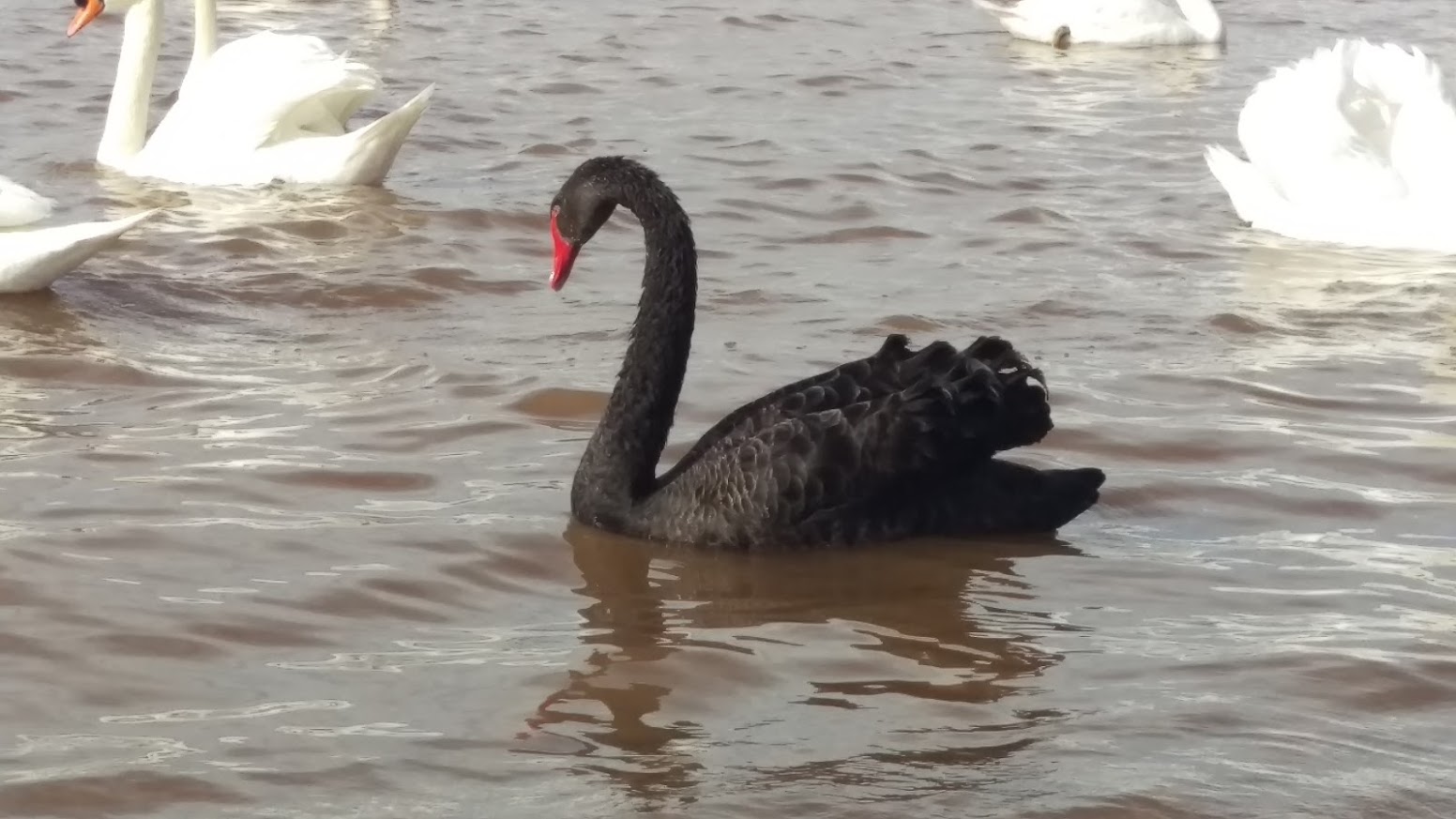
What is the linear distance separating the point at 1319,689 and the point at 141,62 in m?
7.34

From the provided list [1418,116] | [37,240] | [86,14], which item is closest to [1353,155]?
[1418,116]

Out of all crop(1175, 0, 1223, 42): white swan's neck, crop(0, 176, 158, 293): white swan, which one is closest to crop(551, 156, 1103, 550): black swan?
crop(0, 176, 158, 293): white swan

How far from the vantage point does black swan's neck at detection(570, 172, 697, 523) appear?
18.7 feet

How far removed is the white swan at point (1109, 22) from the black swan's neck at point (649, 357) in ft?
31.6

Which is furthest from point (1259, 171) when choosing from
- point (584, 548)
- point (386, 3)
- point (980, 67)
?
point (386, 3)

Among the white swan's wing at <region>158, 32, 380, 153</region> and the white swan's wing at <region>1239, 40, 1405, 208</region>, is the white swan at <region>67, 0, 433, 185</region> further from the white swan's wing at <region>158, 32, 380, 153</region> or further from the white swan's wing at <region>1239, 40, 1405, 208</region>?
the white swan's wing at <region>1239, 40, 1405, 208</region>

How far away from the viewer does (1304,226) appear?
31.2ft

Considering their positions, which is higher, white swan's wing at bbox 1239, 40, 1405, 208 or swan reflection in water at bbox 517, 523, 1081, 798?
white swan's wing at bbox 1239, 40, 1405, 208

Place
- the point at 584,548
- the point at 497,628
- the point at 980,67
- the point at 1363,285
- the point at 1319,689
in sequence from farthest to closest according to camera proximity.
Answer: the point at 980,67 → the point at 1363,285 → the point at 584,548 → the point at 497,628 → the point at 1319,689

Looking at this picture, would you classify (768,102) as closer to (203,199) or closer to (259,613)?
(203,199)

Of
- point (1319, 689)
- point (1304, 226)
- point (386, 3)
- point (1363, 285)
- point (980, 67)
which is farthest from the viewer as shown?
Result: point (386, 3)

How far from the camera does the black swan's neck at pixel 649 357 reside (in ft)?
18.7

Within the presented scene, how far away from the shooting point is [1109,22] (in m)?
15.3

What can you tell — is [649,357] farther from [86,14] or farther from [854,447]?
[86,14]
